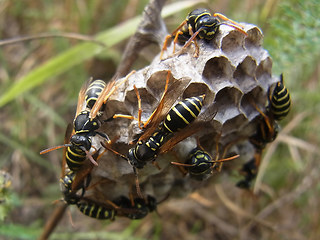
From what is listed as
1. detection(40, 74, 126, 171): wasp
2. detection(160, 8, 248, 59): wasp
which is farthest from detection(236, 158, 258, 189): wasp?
detection(40, 74, 126, 171): wasp

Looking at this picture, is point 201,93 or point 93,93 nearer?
point 201,93

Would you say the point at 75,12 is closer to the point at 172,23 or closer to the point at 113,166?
the point at 172,23

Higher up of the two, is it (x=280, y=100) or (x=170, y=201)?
(x=280, y=100)

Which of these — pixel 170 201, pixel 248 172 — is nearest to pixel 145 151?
pixel 248 172

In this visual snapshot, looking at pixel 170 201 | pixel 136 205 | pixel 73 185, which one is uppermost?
pixel 73 185

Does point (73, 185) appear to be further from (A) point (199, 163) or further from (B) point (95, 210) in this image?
(A) point (199, 163)

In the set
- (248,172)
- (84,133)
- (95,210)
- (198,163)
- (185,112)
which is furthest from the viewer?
(248,172)

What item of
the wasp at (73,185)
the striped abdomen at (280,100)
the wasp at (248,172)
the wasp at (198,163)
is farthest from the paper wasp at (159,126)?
the wasp at (248,172)

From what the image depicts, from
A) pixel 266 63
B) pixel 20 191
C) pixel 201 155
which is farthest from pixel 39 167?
pixel 266 63
